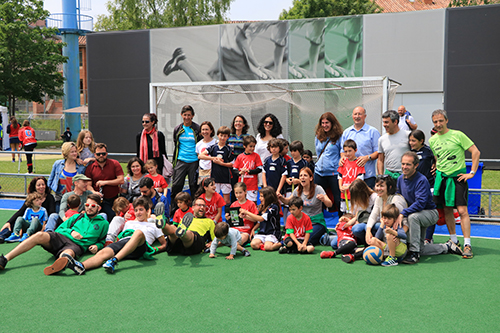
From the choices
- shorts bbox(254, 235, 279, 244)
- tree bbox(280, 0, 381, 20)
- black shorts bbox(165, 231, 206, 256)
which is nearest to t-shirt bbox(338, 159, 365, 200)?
shorts bbox(254, 235, 279, 244)

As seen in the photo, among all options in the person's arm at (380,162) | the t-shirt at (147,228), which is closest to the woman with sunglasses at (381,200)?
the person's arm at (380,162)

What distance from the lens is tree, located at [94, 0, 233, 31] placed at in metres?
30.4

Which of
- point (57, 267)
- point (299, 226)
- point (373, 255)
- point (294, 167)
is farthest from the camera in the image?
point (294, 167)

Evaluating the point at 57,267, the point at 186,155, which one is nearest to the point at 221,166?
the point at 186,155

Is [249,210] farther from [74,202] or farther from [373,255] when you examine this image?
[74,202]

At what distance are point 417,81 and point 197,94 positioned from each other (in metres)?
8.50

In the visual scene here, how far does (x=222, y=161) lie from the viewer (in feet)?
23.9

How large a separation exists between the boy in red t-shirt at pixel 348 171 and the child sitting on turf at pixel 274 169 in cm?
95

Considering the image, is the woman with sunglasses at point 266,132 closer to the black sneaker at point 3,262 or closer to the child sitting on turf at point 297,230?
the child sitting on turf at point 297,230

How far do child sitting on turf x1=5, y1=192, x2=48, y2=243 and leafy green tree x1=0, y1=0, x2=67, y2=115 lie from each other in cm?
2532

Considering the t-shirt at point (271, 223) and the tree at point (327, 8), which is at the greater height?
the tree at point (327, 8)

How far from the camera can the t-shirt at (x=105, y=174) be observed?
7.26 metres

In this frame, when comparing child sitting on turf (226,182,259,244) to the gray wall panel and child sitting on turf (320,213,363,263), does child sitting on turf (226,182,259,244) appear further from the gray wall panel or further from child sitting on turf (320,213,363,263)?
the gray wall panel

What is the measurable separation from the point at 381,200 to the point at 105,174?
425cm
